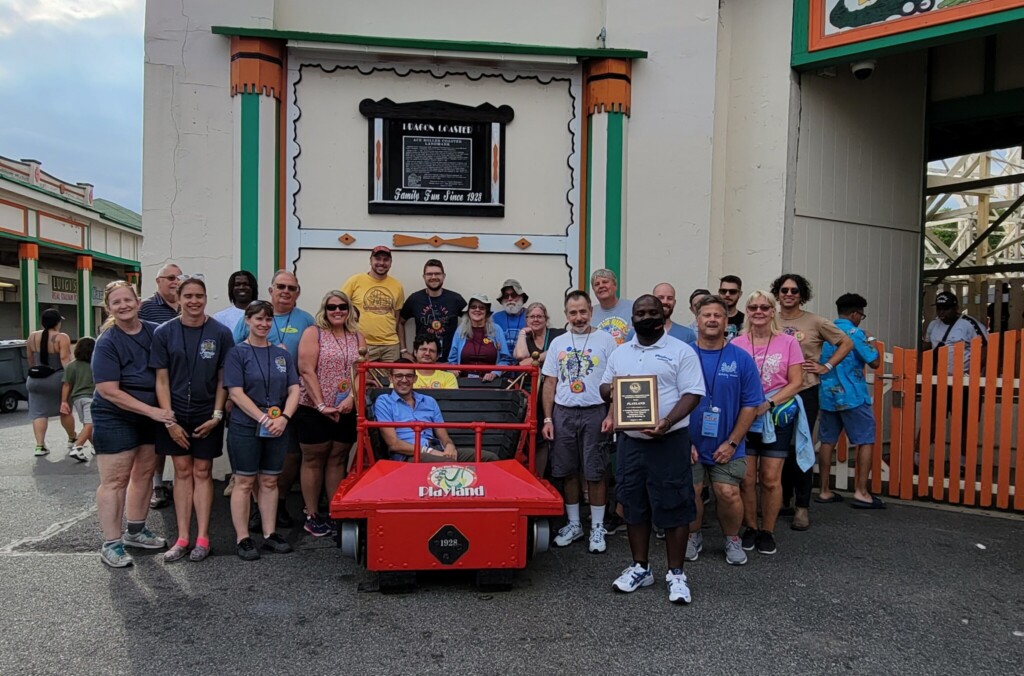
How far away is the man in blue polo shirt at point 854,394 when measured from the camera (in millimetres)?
6086

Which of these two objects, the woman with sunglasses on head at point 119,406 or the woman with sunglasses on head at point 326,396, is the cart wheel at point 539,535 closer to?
the woman with sunglasses on head at point 326,396

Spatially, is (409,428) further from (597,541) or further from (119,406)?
(119,406)

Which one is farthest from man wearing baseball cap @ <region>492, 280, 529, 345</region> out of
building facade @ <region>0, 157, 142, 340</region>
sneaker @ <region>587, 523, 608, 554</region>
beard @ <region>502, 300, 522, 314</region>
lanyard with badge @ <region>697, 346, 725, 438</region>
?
building facade @ <region>0, 157, 142, 340</region>

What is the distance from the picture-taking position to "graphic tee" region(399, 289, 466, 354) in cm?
666

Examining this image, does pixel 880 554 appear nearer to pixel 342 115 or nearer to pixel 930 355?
pixel 930 355

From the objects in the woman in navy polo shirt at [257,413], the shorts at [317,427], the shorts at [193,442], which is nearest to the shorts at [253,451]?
the woman in navy polo shirt at [257,413]

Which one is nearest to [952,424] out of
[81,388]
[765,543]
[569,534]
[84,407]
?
[765,543]

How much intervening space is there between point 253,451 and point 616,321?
9.26 ft

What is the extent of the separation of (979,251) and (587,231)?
1016 cm

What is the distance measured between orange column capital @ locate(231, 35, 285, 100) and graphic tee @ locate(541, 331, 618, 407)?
394 centimetres

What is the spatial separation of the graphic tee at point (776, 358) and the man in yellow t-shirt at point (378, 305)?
300cm

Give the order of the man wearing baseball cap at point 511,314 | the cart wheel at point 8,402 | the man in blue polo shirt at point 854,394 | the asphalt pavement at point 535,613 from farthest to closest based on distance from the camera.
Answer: the cart wheel at point 8,402
the man wearing baseball cap at point 511,314
the man in blue polo shirt at point 854,394
the asphalt pavement at point 535,613

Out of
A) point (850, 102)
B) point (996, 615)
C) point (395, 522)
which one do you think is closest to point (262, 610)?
point (395, 522)

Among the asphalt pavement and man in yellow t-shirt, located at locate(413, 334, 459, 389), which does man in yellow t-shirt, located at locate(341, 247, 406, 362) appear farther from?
the asphalt pavement
